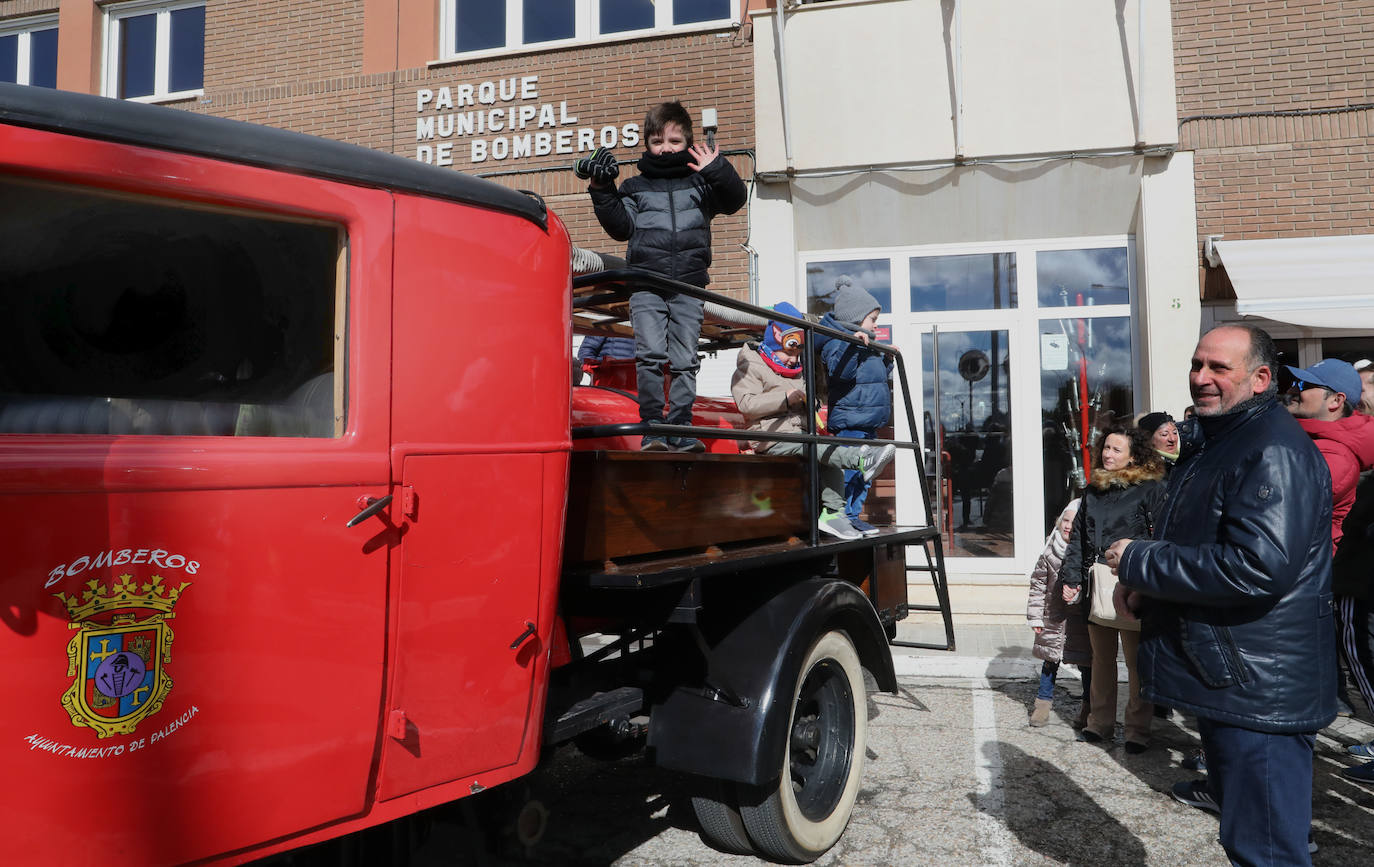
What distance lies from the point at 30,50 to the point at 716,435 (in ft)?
42.9

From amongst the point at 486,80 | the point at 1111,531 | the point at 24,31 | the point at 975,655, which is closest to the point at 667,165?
the point at 1111,531

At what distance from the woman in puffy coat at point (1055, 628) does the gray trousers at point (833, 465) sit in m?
1.48

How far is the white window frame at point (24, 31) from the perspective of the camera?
11.6m

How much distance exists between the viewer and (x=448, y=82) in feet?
32.6

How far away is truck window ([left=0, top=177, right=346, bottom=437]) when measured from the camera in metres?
1.83

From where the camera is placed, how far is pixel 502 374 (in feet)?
7.56

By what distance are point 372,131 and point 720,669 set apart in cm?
891

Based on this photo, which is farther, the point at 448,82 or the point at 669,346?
the point at 448,82

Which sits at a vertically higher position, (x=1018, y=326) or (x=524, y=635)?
(x=1018, y=326)

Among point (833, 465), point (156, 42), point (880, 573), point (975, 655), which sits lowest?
point (975, 655)

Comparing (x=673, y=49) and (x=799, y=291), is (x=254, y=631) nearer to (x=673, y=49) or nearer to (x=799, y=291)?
(x=799, y=291)

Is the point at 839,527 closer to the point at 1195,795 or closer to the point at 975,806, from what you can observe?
the point at 975,806

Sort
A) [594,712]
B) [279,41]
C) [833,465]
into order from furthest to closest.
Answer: [279,41]
[833,465]
[594,712]

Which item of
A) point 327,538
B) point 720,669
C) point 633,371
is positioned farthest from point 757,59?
point 327,538
